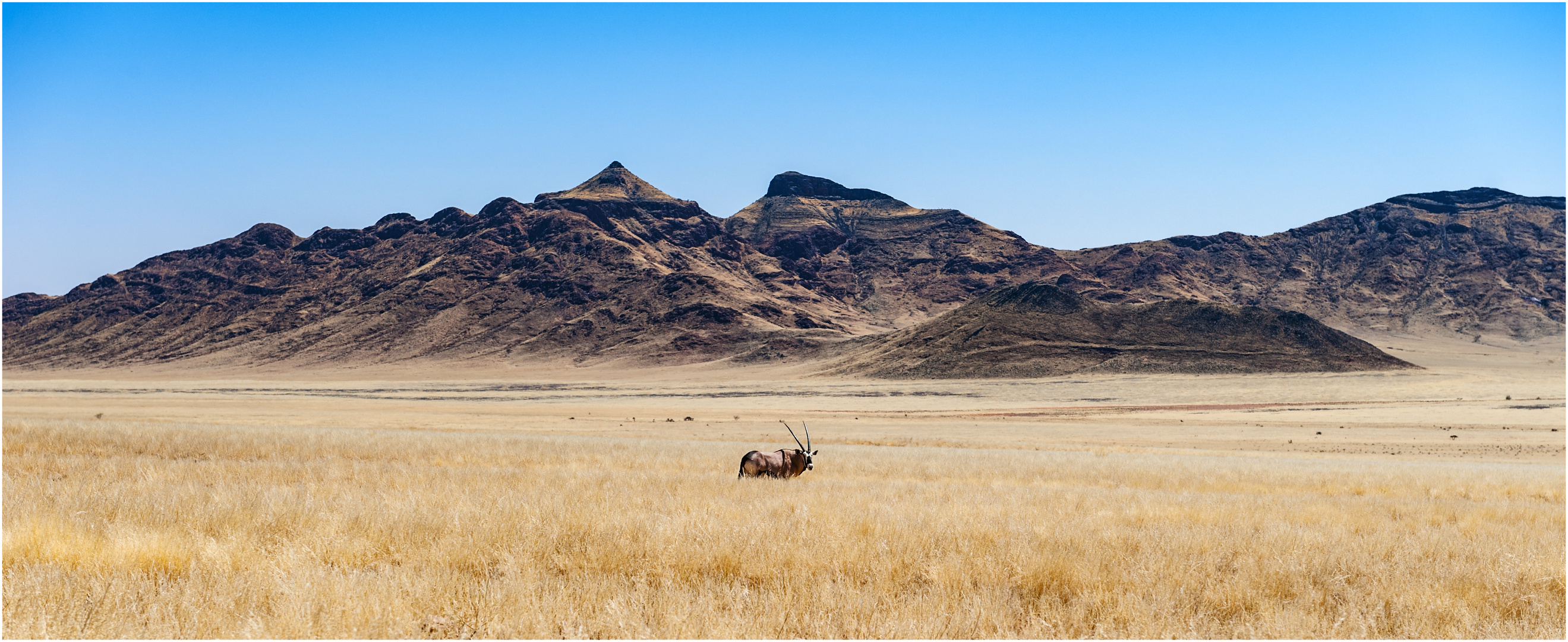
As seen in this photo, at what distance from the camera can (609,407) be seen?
62.9 metres

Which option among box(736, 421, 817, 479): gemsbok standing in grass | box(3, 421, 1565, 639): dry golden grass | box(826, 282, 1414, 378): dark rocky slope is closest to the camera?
box(3, 421, 1565, 639): dry golden grass

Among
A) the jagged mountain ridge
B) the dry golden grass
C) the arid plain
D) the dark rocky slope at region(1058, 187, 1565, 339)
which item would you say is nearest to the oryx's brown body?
the arid plain

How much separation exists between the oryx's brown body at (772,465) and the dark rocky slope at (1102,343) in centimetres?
7910

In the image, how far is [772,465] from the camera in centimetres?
1733

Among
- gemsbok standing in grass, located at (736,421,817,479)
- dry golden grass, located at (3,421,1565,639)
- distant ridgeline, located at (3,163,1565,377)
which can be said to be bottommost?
gemsbok standing in grass, located at (736,421,817,479)

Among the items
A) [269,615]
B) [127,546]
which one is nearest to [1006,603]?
[269,615]

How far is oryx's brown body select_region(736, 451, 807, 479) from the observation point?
17.0 meters

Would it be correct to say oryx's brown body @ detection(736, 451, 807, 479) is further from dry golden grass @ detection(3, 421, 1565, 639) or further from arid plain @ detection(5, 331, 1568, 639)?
dry golden grass @ detection(3, 421, 1565, 639)

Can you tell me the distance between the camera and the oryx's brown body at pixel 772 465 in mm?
17031

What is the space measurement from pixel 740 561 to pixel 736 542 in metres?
0.70

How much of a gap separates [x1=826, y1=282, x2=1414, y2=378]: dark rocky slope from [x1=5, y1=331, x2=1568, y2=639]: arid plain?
70.8 meters

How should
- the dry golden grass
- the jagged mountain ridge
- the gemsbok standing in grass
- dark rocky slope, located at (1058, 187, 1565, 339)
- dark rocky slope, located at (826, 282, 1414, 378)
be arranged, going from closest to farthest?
the dry golden grass → the gemsbok standing in grass → dark rocky slope, located at (826, 282, 1414, 378) → the jagged mountain ridge → dark rocky slope, located at (1058, 187, 1565, 339)

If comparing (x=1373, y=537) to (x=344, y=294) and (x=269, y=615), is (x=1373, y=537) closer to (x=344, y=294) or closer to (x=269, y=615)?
(x=269, y=615)

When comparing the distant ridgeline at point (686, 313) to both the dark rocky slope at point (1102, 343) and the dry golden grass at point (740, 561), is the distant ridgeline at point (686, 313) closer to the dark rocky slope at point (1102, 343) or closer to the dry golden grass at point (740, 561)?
the dark rocky slope at point (1102, 343)
